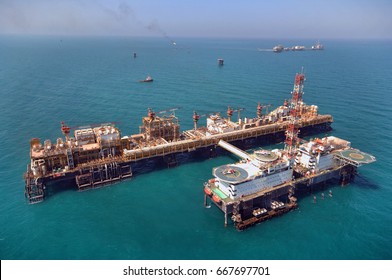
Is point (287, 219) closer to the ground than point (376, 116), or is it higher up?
closer to the ground

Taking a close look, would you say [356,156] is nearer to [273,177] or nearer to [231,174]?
[273,177]

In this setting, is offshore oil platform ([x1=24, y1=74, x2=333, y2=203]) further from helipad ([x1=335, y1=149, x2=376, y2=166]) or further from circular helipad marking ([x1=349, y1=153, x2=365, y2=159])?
circular helipad marking ([x1=349, y1=153, x2=365, y2=159])

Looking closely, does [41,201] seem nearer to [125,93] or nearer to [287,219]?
[287,219]

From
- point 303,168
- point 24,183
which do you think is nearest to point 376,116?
point 303,168

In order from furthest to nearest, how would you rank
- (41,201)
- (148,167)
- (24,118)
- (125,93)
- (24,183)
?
(125,93) < (24,118) < (148,167) < (24,183) < (41,201)

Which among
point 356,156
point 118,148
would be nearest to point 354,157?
point 356,156

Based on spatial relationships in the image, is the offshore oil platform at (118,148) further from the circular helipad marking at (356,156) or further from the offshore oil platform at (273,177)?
the circular helipad marking at (356,156)

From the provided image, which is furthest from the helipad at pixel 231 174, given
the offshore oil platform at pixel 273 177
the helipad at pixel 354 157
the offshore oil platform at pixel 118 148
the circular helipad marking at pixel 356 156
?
the circular helipad marking at pixel 356 156
